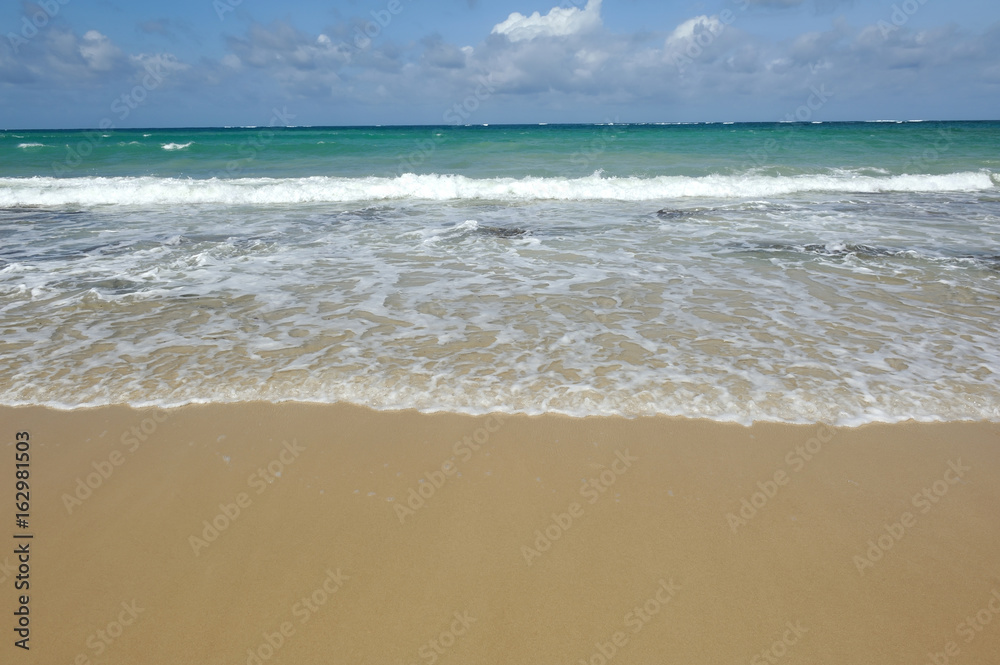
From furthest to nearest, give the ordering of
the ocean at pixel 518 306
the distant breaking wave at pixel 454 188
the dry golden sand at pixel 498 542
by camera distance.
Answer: the distant breaking wave at pixel 454 188
the ocean at pixel 518 306
the dry golden sand at pixel 498 542

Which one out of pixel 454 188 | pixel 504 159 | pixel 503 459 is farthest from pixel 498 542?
pixel 504 159

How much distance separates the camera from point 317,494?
309cm

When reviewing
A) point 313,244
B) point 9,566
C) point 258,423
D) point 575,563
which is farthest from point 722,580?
point 313,244

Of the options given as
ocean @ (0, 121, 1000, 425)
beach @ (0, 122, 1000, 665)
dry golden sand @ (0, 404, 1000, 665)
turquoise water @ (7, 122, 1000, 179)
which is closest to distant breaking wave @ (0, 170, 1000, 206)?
ocean @ (0, 121, 1000, 425)

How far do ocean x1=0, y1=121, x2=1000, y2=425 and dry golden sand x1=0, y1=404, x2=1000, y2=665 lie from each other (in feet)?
1.36

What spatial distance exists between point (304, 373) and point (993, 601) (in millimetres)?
4188

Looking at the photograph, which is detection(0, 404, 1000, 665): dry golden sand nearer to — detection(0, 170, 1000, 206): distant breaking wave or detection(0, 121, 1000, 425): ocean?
detection(0, 121, 1000, 425): ocean

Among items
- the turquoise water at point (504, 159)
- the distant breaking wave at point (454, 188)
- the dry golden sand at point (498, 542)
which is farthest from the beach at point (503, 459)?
the turquoise water at point (504, 159)

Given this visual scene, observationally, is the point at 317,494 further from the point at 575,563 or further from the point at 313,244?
the point at 313,244

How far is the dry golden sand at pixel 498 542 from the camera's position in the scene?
7.41 feet

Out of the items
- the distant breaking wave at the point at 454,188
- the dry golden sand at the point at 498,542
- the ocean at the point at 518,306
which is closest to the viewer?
the dry golden sand at the point at 498,542

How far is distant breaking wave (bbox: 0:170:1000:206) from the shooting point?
1580 centimetres

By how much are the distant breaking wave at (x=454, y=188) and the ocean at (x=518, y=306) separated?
0.91 m

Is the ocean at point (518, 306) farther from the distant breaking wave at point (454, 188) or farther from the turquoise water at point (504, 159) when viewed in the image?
the turquoise water at point (504, 159)
